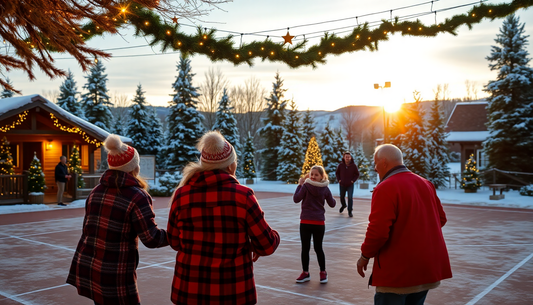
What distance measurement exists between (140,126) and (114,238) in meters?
44.1

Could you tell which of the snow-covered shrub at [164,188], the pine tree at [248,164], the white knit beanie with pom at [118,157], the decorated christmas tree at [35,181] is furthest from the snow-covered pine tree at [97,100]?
the white knit beanie with pom at [118,157]

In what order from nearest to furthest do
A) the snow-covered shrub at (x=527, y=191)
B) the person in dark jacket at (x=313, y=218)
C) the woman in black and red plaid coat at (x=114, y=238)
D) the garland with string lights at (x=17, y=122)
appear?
the woman in black and red plaid coat at (x=114, y=238), the person in dark jacket at (x=313, y=218), the garland with string lights at (x=17, y=122), the snow-covered shrub at (x=527, y=191)

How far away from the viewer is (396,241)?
3.72 metres

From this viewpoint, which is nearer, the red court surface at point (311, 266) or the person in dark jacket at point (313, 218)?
the red court surface at point (311, 266)

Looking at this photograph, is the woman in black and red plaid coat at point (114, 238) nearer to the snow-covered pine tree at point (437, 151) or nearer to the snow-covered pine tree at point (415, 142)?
the snow-covered pine tree at point (437, 151)

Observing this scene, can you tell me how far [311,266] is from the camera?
830 centimetres

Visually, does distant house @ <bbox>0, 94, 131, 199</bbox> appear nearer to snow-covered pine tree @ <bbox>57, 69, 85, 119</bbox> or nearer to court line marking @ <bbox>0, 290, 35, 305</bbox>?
court line marking @ <bbox>0, 290, 35, 305</bbox>

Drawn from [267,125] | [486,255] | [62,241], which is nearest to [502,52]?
[267,125]

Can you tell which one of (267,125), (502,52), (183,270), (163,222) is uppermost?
(502,52)

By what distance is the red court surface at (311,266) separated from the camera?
6.46 m

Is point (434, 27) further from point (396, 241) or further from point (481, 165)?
point (481, 165)

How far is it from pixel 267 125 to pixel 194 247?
121 feet

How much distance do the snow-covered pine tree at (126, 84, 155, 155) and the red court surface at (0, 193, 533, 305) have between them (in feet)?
106

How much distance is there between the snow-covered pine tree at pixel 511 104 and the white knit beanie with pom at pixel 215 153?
28636mm
